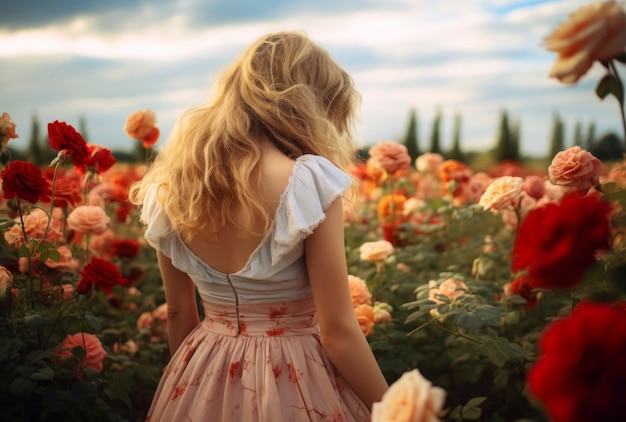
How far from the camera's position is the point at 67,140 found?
6.31 feet

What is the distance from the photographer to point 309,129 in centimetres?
169

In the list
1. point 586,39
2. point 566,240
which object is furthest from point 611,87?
point 566,240

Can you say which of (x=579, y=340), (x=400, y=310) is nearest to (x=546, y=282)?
(x=579, y=340)

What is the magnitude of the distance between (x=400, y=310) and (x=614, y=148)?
1.20m

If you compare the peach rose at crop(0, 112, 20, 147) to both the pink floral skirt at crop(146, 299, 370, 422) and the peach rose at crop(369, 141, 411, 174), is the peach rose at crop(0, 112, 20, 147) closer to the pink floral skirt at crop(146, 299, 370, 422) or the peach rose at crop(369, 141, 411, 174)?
the pink floral skirt at crop(146, 299, 370, 422)

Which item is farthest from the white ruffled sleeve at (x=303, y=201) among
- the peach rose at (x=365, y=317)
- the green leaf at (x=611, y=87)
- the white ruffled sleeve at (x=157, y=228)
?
the green leaf at (x=611, y=87)

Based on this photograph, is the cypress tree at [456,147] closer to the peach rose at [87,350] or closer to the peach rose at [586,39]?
the peach rose at [87,350]

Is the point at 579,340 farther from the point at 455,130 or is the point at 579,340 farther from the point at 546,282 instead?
the point at 455,130

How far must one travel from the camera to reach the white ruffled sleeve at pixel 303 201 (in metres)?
1.47

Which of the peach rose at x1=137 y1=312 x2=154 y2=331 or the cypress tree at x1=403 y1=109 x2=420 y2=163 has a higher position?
the peach rose at x1=137 y1=312 x2=154 y2=331

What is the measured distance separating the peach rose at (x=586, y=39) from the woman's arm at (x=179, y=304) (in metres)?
1.32

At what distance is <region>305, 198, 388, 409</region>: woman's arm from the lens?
151cm

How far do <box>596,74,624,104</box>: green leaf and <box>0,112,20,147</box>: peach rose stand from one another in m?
1.72

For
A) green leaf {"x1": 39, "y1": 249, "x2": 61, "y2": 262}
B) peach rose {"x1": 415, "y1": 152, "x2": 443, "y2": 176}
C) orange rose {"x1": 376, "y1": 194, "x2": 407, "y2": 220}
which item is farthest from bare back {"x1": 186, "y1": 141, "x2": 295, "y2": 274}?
peach rose {"x1": 415, "y1": 152, "x2": 443, "y2": 176}
